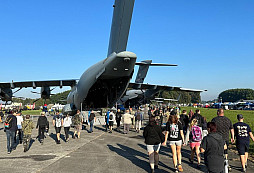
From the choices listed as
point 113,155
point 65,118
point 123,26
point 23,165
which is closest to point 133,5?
point 123,26

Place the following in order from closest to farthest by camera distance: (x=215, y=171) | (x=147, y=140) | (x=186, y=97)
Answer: (x=215, y=171) → (x=147, y=140) → (x=186, y=97)

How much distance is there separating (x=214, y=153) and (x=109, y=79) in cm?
1296

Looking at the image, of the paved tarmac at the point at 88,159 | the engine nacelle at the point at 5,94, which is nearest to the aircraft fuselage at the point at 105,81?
the paved tarmac at the point at 88,159

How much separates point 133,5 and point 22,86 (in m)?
17.5

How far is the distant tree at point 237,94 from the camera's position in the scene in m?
137

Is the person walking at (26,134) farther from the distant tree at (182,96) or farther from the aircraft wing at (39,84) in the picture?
the distant tree at (182,96)

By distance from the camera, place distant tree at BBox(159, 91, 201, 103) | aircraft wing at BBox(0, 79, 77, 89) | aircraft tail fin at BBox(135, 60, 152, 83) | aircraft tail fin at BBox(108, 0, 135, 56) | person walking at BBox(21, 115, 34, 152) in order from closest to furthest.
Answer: person walking at BBox(21, 115, 34, 152) → aircraft tail fin at BBox(108, 0, 135, 56) → aircraft wing at BBox(0, 79, 77, 89) → aircraft tail fin at BBox(135, 60, 152, 83) → distant tree at BBox(159, 91, 201, 103)

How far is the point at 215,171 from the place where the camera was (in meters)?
4.08

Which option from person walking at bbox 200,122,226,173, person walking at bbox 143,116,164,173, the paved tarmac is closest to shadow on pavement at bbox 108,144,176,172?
the paved tarmac

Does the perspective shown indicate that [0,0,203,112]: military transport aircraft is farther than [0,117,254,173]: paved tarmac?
Yes

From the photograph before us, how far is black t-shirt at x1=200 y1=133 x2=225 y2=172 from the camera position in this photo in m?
4.12

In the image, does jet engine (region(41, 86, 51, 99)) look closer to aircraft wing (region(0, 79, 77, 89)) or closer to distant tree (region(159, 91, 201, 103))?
aircraft wing (region(0, 79, 77, 89))

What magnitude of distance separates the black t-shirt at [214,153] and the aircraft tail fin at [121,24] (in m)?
9.38

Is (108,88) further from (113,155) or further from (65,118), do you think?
(113,155)
